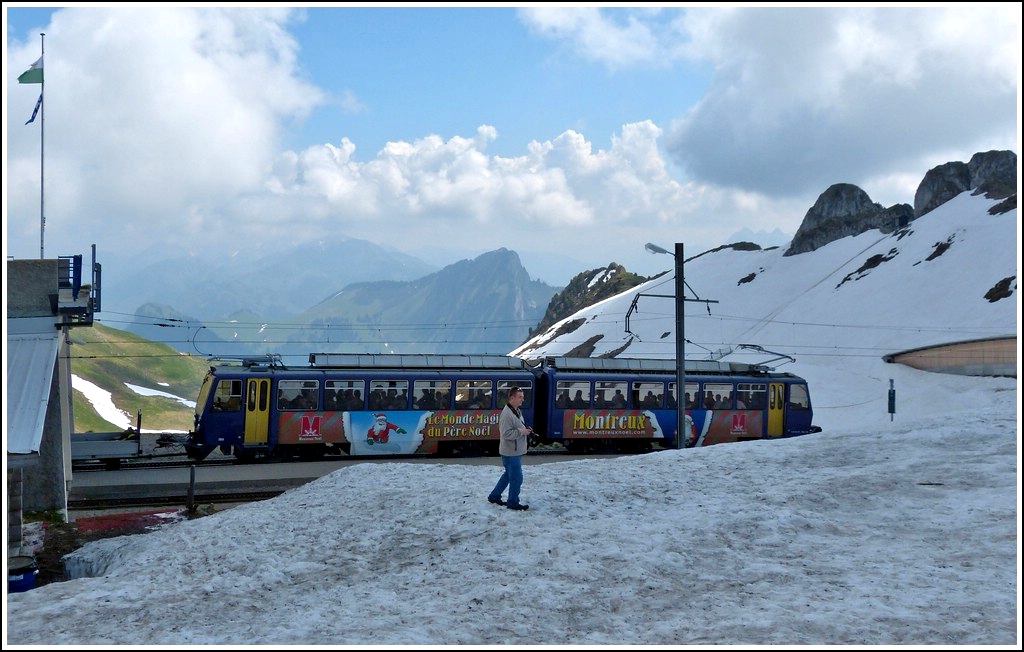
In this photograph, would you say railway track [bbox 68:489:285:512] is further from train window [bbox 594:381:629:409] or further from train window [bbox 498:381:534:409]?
train window [bbox 594:381:629:409]

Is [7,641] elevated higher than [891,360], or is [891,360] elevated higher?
[891,360]

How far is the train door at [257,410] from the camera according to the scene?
27641 millimetres

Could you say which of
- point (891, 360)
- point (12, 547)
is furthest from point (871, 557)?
point (891, 360)

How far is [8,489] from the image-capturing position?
14.9 metres

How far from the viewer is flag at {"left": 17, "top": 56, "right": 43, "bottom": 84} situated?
2961 cm

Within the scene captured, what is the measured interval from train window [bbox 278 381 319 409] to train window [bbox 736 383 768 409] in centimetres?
1640

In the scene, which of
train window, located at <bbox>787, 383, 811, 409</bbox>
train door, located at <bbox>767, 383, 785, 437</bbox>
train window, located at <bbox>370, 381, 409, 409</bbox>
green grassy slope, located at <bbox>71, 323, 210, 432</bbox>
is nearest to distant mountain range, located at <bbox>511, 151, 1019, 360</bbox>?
train window, located at <bbox>787, 383, 811, 409</bbox>

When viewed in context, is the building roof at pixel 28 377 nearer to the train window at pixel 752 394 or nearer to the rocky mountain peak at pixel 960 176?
the train window at pixel 752 394

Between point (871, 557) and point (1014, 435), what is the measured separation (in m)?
10.3

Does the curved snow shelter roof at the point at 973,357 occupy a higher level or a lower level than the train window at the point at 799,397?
higher

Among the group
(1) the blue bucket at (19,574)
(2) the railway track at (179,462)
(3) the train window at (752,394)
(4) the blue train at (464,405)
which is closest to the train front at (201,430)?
(4) the blue train at (464,405)

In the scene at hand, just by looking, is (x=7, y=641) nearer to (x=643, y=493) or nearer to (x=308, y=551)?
(x=308, y=551)

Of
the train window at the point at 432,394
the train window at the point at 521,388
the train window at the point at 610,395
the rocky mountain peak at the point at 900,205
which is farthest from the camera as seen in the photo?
the rocky mountain peak at the point at 900,205

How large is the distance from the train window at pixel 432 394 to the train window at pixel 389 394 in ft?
1.14
